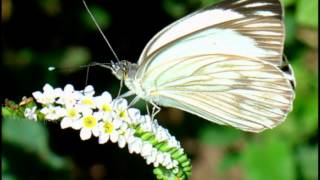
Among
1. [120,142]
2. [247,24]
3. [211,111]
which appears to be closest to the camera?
[120,142]

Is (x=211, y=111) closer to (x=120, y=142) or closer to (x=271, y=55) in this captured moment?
(x=271, y=55)

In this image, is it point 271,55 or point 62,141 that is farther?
point 62,141

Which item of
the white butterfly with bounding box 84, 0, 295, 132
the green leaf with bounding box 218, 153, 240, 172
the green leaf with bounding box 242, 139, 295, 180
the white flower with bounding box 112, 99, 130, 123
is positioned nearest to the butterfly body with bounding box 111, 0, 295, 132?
the white butterfly with bounding box 84, 0, 295, 132

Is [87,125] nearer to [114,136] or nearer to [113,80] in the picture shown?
[114,136]

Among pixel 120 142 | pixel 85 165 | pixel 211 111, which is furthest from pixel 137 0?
pixel 120 142

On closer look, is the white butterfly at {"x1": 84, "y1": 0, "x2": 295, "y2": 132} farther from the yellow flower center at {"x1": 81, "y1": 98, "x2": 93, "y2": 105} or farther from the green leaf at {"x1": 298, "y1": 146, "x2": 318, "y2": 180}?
the green leaf at {"x1": 298, "y1": 146, "x2": 318, "y2": 180}

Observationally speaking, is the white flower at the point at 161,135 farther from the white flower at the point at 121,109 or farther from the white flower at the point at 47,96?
the white flower at the point at 47,96

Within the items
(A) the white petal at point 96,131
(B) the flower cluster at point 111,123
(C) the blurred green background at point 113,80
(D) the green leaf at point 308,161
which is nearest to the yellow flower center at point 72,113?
(B) the flower cluster at point 111,123
